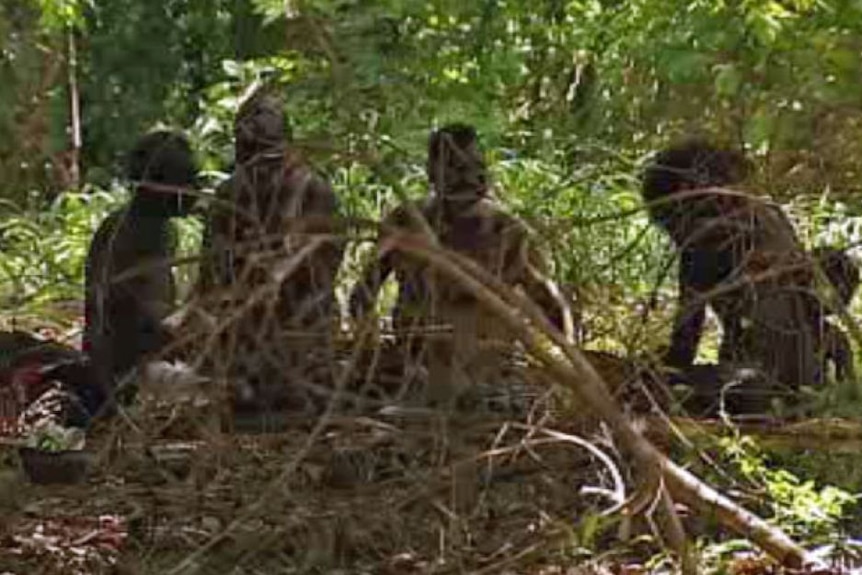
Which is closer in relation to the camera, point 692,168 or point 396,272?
point 396,272

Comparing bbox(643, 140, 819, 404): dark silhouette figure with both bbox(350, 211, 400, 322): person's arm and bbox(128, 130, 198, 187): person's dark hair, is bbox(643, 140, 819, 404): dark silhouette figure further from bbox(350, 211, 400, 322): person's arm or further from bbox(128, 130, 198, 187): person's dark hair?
bbox(128, 130, 198, 187): person's dark hair

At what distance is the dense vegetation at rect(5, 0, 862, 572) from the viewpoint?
5645 millimetres

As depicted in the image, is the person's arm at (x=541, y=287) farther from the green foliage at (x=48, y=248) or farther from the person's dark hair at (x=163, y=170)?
the green foliage at (x=48, y=248)

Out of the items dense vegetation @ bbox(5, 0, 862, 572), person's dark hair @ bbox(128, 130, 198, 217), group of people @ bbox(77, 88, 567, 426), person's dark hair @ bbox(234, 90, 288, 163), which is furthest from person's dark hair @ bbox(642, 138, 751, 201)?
person's dark hair @ bbox(128, 130, 198, 217)

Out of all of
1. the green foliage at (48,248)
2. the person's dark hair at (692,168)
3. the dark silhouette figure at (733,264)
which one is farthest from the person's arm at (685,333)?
the green foliage at (48,248)

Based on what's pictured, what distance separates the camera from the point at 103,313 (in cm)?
691

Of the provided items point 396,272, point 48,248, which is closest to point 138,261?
point 396,272

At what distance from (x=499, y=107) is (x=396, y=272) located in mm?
6187

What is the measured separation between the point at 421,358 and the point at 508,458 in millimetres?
424

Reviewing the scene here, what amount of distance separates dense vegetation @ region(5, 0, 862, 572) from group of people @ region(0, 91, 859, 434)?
0.48 feet

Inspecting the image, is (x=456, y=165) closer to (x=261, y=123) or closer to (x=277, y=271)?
(x=261, y=123)

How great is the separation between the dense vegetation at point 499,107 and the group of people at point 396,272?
145 millimetres

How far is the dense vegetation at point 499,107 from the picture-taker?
564 cm

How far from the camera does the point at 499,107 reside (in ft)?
38.4
